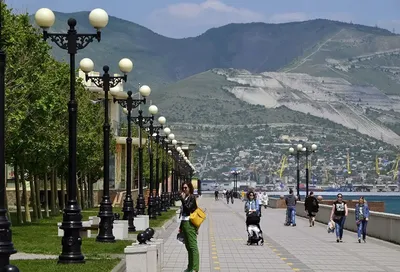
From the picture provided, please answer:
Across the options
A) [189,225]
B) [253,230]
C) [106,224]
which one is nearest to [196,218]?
[189,225]

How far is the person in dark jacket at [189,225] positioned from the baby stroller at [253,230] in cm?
1277

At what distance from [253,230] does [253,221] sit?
388mm

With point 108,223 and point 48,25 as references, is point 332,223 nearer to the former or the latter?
point 108,223

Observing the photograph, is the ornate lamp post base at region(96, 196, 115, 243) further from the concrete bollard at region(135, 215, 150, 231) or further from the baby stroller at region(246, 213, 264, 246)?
the concrete bollard at region(135, 215, 150, 231)

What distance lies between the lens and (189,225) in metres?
22.6

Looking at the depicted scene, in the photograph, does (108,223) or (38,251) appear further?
(108,223)

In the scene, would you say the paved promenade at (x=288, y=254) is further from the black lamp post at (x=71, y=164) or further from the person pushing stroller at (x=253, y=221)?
the black lamp post at (x=71, y=164)

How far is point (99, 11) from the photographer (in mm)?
27203

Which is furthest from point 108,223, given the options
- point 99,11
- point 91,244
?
point 99,11

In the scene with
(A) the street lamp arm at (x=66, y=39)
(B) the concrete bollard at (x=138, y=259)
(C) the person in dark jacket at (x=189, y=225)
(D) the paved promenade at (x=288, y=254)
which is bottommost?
(D) the paved promenade at (x=288, y=254)

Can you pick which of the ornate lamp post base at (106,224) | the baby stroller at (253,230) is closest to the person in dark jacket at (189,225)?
the ornate lamp post base at (106,224)

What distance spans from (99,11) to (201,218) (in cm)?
697

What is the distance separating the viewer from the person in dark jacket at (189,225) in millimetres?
22328

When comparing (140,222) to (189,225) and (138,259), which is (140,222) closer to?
(189,225)
